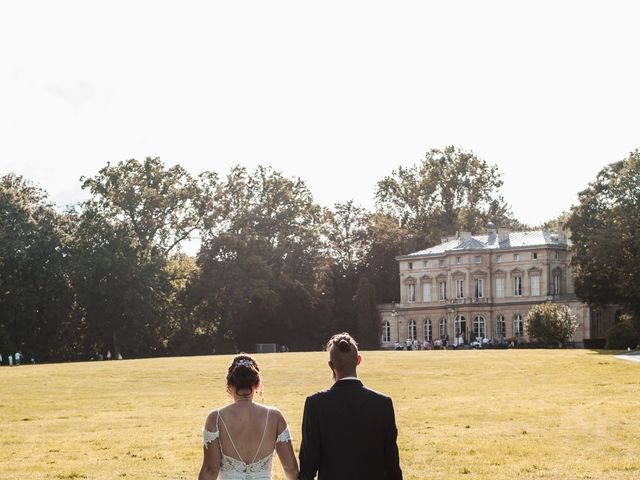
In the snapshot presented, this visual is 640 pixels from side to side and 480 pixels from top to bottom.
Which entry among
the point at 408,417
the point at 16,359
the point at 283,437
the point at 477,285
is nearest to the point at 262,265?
the point at 477,285

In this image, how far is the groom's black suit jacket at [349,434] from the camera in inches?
294

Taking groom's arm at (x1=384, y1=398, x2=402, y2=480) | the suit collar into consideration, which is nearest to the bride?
the suit collar

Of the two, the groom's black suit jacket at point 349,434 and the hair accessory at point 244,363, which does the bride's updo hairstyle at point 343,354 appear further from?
the hair accessory at point 244,363

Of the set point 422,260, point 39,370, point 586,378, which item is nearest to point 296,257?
point 422,260

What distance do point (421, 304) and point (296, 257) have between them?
552 inches

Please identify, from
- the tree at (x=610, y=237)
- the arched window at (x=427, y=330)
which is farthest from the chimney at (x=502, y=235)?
the tree at (x=610, y=237)

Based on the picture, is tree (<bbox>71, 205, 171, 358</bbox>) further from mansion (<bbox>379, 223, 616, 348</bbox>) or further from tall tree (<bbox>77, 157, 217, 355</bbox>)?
mansion (<bbox>379, 223, 616, 348</bbox>)

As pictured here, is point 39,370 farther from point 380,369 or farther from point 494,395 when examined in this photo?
point 494,395

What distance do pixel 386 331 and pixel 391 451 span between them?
324 feet

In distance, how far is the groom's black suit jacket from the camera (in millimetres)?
7457

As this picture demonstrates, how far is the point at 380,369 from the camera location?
45.3m

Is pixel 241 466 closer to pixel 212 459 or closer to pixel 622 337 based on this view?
pixel 212 459

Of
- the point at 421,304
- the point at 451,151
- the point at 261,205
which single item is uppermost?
the point at 451,151

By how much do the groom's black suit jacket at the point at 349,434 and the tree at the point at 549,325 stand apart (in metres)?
71.7
